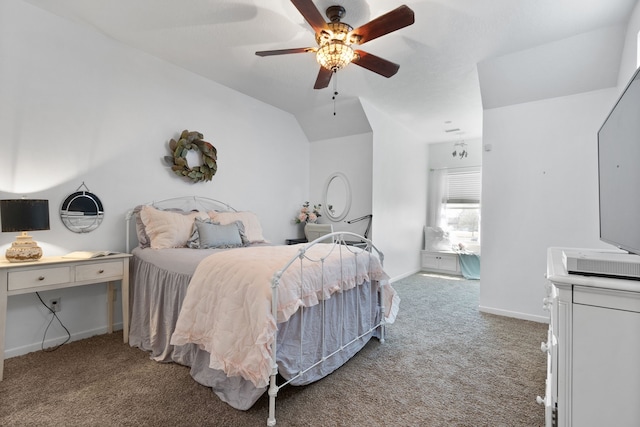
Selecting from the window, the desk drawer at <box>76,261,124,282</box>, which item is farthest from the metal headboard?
the window

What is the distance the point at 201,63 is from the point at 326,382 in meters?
3.28

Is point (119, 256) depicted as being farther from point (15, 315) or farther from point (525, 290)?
point (525, 290)

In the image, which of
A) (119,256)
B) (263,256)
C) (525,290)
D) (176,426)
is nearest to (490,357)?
(525,290)

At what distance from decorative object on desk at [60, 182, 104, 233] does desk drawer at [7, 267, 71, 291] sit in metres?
0.51

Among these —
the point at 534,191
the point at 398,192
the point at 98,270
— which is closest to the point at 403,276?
the point at 398,192

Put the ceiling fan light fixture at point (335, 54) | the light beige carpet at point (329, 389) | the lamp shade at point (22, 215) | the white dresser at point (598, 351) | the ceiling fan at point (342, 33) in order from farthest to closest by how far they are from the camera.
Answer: the ceiling fan light fixture at point (335, 54), the lamp shade at point (22, 215), the ceiling fan at point (342, 33), the light beige carpet at point (329, 389), the white dresser at point (598, 351)

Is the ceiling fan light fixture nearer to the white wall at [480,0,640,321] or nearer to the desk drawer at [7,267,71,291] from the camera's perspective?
the white wall at [480,0,640,321]

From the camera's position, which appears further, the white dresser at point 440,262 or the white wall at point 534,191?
the white dresser at point 440,262

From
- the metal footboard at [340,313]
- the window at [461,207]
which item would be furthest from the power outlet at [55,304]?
the window at [461,207]

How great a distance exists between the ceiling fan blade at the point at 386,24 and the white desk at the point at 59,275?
2.60 m

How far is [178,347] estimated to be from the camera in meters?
2.20

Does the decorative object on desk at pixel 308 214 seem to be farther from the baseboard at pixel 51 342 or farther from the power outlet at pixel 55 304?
the power outlet at pixel 55 304

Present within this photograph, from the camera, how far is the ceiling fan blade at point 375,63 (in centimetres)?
229

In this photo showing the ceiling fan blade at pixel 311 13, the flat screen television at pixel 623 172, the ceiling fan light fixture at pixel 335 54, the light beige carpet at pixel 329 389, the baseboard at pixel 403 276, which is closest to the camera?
the flat screen television at pixel 623 172
